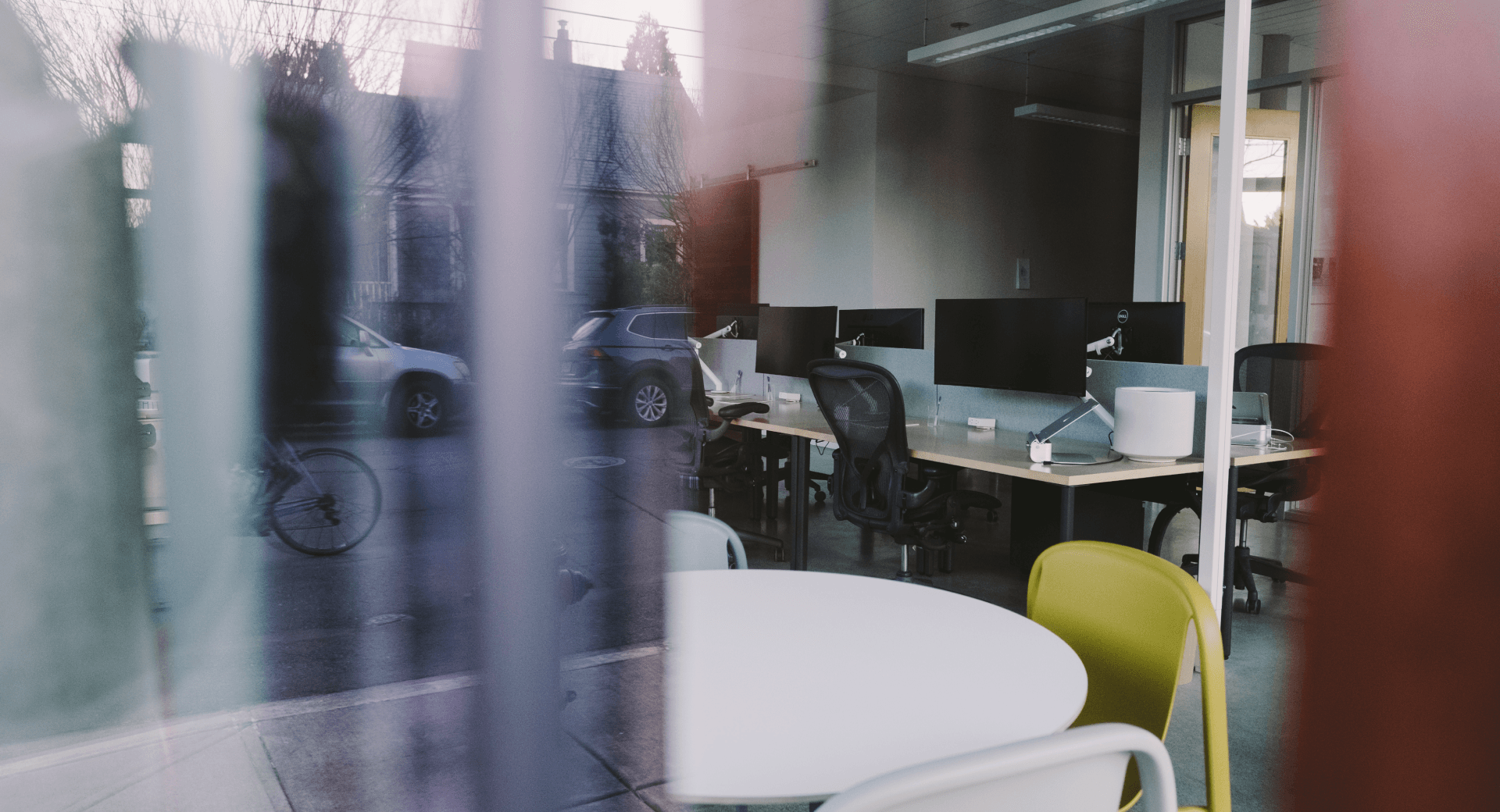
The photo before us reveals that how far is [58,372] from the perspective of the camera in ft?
1.21

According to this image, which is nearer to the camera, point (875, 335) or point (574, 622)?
point (574, 622)

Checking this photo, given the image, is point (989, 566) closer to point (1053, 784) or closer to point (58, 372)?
point (1053, 784)

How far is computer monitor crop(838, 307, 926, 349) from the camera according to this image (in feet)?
13.0

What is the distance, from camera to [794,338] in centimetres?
418

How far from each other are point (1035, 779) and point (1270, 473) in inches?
114

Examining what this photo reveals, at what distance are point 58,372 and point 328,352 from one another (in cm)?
10

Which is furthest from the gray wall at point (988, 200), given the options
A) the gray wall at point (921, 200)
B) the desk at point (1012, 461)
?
the desk at point (1012, 461)

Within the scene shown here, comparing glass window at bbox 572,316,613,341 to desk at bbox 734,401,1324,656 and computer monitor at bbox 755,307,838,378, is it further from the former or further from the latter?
computer monitor at bbox 755,307,838,378

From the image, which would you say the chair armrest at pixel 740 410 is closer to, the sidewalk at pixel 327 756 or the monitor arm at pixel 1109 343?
the monitor arm at pixel 1109 343

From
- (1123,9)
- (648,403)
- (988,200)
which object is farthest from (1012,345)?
(988,200)

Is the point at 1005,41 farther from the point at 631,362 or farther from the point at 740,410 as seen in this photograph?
the point at 631,362

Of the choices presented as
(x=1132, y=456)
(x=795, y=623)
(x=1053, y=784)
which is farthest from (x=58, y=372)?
(x=1132, y=456)

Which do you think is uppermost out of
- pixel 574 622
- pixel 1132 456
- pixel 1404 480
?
pixel 574 622

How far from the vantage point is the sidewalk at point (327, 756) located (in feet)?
1.22
